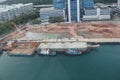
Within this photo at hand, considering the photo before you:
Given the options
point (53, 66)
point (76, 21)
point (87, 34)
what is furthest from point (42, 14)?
point (53, 66)

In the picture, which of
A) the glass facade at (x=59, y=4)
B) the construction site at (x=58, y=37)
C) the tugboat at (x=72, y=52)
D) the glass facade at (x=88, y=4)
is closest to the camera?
the tugboat at (x=72, y=52)

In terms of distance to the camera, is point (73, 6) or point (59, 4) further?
point (59, 4)

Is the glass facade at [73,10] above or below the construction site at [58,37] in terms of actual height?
above

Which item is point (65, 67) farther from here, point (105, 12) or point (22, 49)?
point (105, 12)

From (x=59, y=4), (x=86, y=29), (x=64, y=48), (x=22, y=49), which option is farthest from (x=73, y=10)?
(x=22, y=49)

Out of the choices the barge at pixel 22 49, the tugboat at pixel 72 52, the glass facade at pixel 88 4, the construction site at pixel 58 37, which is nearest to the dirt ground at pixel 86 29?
the construction site at pixel 58 37

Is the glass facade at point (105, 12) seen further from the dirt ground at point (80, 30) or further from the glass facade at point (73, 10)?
the glass facade at point (73, 10)
